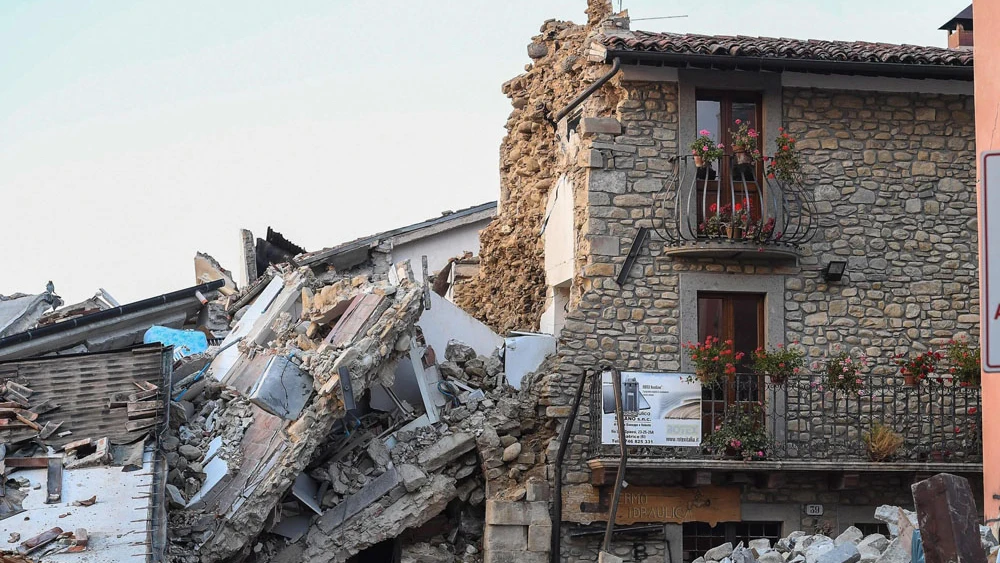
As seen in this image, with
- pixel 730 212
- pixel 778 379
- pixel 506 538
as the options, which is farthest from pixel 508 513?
pixel 730 212

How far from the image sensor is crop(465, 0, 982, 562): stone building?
15023 mm

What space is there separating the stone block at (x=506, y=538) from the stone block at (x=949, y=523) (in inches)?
320

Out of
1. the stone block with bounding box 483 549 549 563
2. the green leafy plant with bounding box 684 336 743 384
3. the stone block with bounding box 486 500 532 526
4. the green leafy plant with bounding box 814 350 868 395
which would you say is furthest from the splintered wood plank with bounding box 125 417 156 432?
the green leafy plant with bounding box 814 350 868 395

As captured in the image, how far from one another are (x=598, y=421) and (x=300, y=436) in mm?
3445

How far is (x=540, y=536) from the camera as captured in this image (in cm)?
1485

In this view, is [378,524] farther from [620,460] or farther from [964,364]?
[964,364]

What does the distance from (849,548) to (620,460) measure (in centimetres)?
525

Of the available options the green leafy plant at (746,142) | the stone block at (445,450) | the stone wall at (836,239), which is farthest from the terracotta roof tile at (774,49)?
the stone block at (445,450)

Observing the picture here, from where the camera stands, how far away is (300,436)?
1391 cm

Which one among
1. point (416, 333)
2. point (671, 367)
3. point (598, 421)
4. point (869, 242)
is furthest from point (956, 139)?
point (416, 333)

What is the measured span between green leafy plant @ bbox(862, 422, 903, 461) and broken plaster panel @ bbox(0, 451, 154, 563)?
8027mm

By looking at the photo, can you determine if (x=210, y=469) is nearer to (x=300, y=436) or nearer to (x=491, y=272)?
(x=300, y=436)

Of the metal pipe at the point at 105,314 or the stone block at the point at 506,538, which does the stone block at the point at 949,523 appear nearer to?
the stone block at the point at 506,538

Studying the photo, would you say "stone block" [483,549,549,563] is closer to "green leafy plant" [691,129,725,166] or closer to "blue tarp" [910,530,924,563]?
"green leafy plant" [691,129,725,166]
